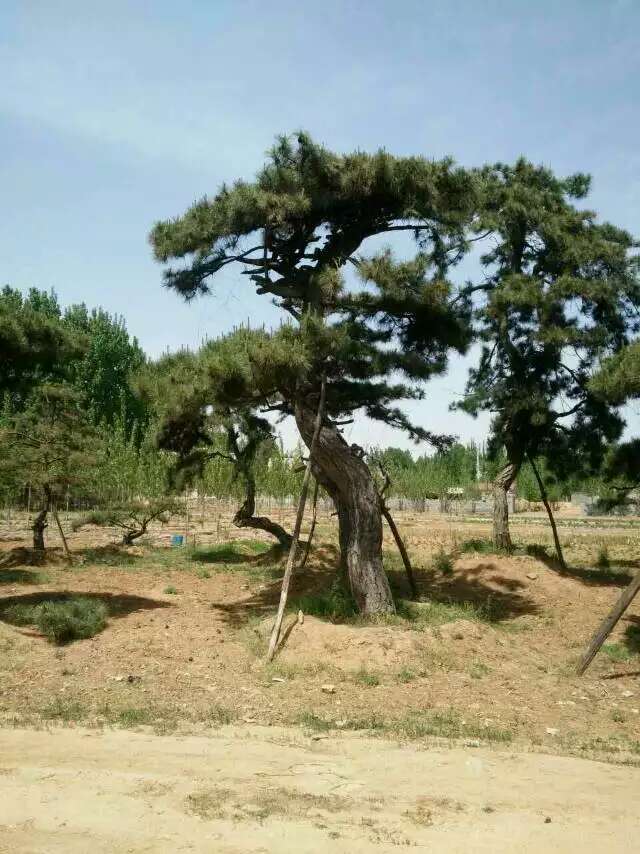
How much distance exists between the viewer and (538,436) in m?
16.3

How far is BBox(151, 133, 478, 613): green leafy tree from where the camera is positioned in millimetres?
10203

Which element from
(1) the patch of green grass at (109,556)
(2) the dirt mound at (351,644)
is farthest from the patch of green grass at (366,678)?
(1) the patch of green grass at (109,556)

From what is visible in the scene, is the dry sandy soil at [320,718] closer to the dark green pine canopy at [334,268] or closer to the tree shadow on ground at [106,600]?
the tree shadow on ground at [106,600]

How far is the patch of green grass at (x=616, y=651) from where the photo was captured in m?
10.6

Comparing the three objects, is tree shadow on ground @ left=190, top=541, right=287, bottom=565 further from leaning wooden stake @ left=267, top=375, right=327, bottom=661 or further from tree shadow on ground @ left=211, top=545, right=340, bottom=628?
leaning wooden stake @ left=267, top=375, right=327, bottom=661

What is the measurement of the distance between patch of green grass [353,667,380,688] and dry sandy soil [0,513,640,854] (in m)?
0.02

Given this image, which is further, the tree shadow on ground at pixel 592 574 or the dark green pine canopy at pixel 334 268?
the tree shadow on ground at pixel 592 574

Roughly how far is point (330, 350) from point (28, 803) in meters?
6.67

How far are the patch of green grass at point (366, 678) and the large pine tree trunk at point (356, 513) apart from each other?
1745mm

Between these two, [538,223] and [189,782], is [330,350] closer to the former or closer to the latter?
[189,782]

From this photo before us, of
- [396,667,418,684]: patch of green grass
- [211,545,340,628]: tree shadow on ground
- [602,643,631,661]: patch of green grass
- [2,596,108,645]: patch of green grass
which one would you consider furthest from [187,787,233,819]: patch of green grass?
[602,643,631,661]: patch of green grass

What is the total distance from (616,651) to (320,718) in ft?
17.2

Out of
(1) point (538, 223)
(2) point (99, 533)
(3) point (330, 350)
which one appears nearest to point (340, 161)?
(3) point (330, 350)

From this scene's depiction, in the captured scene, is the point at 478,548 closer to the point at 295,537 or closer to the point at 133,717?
the point at 295,537
